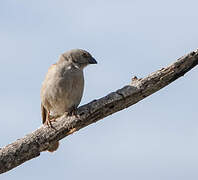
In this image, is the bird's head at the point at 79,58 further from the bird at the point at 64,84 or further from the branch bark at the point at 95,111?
the branch bark at the point at 95,111

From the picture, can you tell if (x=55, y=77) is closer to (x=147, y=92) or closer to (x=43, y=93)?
(x=43, y=93)

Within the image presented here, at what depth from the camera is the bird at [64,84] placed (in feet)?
31.9

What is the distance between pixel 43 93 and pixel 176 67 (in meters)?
3.24

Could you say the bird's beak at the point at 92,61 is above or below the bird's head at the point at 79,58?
below

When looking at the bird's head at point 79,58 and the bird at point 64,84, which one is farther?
the bird's head at point 79,58

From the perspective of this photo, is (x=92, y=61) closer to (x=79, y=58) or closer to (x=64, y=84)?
(x=79, y=58)

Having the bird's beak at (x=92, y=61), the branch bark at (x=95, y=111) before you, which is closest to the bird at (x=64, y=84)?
the bird's beak at (x=92, y=61)

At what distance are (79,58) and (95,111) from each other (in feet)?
6.43

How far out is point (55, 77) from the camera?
9.76 meters

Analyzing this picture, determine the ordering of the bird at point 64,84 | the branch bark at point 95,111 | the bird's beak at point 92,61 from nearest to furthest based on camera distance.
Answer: the branch bark at point 95,111 → the bird at point 64,84 → the bird's beak at point 92,61

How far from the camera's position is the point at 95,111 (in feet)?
27.7

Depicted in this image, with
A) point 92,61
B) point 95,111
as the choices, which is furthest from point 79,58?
point 95,111

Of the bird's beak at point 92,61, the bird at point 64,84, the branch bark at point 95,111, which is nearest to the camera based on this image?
the branch bark at point 95,111

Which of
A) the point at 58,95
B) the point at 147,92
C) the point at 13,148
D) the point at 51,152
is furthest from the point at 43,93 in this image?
the point at 147,92
